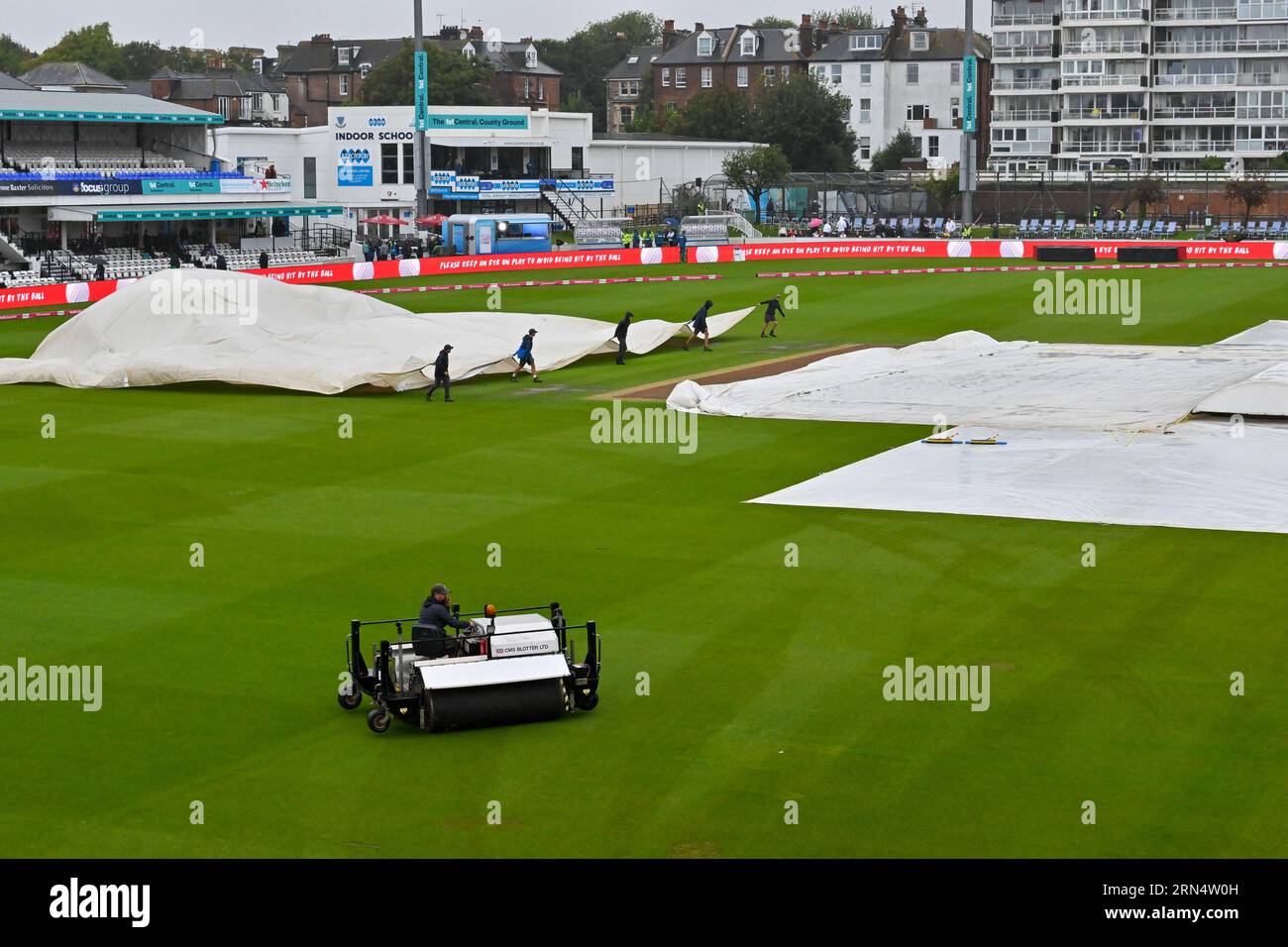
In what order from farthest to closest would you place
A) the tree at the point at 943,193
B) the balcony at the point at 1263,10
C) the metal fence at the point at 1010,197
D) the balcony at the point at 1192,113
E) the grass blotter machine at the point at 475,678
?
the balcony at the point at 1192,113 < the balcony at the point at 1263,10 < the tree at the point at 943,193 < the metal fence at the point at 1010,197 < the grass blotter machine at the point at 475,678

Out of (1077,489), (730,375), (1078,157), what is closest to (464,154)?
(1078,157)

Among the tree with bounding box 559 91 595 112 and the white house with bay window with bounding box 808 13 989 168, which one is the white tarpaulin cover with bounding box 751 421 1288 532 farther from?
the tree with bounding box 559 91 595 112

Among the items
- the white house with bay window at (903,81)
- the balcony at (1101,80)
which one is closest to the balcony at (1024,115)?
the balcony at (1101,80)

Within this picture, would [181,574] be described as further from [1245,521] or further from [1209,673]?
[1245,521]

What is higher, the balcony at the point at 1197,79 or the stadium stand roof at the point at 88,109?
the balcony at the point at 1197,79

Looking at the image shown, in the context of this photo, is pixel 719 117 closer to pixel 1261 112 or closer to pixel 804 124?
pixel 804 124

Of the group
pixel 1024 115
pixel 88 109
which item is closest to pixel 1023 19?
pixel 1024 115

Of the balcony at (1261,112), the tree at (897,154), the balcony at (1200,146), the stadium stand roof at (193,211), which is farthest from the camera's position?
the tree at (897,154)

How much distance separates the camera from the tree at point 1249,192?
352 ft

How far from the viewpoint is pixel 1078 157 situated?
132375mm

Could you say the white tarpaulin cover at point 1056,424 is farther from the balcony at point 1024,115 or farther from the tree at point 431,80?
the tree at point 431,80

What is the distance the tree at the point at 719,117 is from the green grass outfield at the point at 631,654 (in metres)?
110

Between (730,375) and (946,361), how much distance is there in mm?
5517

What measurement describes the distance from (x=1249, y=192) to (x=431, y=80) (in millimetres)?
61950
